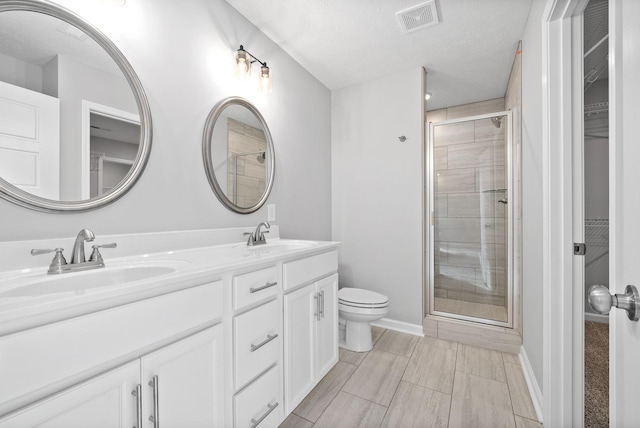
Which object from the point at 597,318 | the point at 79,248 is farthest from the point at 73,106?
the point at 597,318

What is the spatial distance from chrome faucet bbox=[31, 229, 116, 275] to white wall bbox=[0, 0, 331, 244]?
8 cm

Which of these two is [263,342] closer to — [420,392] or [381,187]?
[420,392]

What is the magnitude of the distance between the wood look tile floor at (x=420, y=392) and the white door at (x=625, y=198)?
108cm

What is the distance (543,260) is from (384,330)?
61.1 inches

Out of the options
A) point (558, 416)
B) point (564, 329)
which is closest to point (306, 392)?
point (558, 416)

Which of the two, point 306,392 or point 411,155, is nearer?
point 306,392

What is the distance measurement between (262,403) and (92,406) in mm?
698

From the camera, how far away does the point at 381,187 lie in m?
2.64

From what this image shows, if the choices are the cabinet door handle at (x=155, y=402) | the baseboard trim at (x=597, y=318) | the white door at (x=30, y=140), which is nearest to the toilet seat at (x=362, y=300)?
the cabinet door handle at (x=155, y=402)

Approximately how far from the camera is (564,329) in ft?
3.98

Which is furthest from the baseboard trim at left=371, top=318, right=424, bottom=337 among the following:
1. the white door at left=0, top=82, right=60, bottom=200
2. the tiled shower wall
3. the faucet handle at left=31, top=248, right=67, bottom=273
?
the white door at left=0, top=82, right=60, bottom=200

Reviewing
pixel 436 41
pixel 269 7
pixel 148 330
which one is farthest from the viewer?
pixel 436 41

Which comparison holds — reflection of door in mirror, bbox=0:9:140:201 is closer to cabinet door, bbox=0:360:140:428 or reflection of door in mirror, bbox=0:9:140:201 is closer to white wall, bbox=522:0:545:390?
cabinet door, bbox=0:360:140:428

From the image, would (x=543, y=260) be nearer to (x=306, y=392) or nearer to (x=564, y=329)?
(x=564, y=329)
